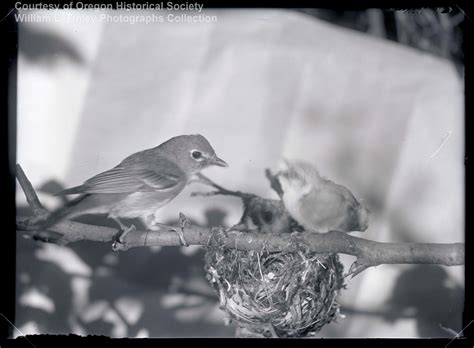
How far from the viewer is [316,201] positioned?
5.22 ft

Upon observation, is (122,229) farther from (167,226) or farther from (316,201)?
(316,201)

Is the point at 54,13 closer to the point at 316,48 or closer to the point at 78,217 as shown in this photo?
the point at 78,217

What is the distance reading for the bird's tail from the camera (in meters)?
1.52

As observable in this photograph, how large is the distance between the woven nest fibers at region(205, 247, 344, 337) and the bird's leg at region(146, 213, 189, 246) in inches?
4.4

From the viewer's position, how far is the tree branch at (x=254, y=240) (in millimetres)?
1541

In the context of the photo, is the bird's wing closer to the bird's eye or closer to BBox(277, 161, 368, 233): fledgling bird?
the bird's eye

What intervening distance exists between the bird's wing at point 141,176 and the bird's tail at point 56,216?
0.04 meters

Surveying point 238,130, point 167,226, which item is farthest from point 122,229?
point 238,130

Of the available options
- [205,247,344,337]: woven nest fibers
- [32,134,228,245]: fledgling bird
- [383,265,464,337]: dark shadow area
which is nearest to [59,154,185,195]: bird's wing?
[32,134,228,245]: fledgling bird

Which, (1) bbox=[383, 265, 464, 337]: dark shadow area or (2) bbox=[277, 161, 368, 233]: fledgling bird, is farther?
(1) bbox=[383, 265, 464, 337]: dark shadow area

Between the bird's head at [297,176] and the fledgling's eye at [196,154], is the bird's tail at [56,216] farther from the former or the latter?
the bird's head at [297,176]

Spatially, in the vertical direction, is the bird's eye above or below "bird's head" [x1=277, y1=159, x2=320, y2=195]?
above

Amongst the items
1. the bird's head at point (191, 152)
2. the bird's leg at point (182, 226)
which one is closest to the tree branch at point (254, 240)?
the bird's leg at point (182, 226)

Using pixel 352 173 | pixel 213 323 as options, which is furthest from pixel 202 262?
pixel 352 173
